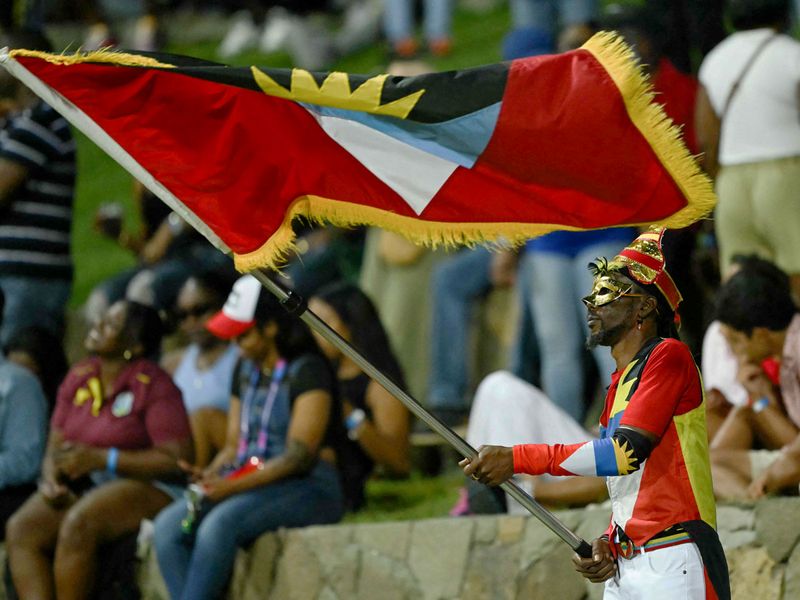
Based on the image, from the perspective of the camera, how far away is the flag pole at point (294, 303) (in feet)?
18.6

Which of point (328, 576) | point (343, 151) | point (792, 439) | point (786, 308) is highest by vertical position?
point (343, 151)

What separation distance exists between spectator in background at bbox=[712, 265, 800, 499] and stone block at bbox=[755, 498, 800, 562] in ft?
0.79

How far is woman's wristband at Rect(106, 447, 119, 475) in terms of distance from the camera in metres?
8.12

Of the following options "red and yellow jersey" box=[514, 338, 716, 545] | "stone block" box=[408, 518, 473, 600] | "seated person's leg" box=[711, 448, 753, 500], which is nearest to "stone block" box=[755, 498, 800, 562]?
"seated person's leg" box=[711, 448, 753, 500]

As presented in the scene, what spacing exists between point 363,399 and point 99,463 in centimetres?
152

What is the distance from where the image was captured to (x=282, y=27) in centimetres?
1788

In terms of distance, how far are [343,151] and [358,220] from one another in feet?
0.90

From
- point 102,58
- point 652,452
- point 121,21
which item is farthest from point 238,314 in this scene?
point 121,21

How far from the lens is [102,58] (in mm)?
6059

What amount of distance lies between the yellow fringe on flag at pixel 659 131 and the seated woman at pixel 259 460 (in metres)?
2.50

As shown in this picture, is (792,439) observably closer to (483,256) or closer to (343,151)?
(343,151)

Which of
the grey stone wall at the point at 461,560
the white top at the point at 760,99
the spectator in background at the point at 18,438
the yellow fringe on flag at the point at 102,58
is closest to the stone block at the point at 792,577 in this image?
the grey stone wall at the point at 461,560

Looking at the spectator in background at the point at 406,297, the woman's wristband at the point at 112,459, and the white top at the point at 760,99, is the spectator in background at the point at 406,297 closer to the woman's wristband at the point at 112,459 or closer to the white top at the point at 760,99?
the white top at the point at 760,99

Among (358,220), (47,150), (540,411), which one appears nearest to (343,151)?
(358,220)
